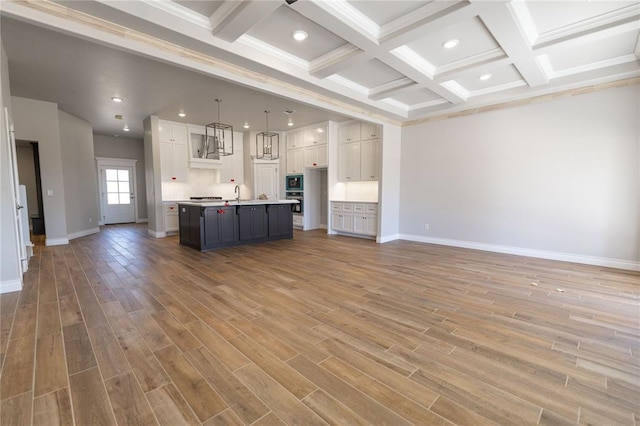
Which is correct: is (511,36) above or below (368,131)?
above

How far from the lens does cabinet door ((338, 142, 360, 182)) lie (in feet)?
22.7

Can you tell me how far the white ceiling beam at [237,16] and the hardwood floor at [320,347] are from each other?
111 inches

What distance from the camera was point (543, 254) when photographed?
477 cm

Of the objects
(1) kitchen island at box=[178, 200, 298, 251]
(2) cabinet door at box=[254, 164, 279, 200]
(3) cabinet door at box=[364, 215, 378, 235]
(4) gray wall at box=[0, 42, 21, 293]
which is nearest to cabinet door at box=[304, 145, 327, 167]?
(2) cabinet door at box=[254, 164, 279, 200]

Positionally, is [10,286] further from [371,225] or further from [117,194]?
[117,194]

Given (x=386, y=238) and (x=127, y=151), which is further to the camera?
(x=127, y=151)

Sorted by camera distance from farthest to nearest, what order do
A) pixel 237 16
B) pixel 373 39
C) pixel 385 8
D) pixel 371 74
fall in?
pixel 371 74 < pixel 373 39 < pixel 385 8 < pixel 237 16

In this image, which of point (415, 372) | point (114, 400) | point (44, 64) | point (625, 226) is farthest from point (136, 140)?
Answer: point (625, 226)

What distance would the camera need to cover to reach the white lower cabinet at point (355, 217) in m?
6.50

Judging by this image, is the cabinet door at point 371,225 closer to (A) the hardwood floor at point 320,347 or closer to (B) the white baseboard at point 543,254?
(B) the white baseboard at point 543,254

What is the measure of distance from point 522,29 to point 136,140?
11.6 m

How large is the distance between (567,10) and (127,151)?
11958 millimetres

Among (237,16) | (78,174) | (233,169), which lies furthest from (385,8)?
(78,174)

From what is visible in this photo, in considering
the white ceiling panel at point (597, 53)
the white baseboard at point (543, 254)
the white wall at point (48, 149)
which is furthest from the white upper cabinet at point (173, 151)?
the white ceiling panel at point (597, 53)
